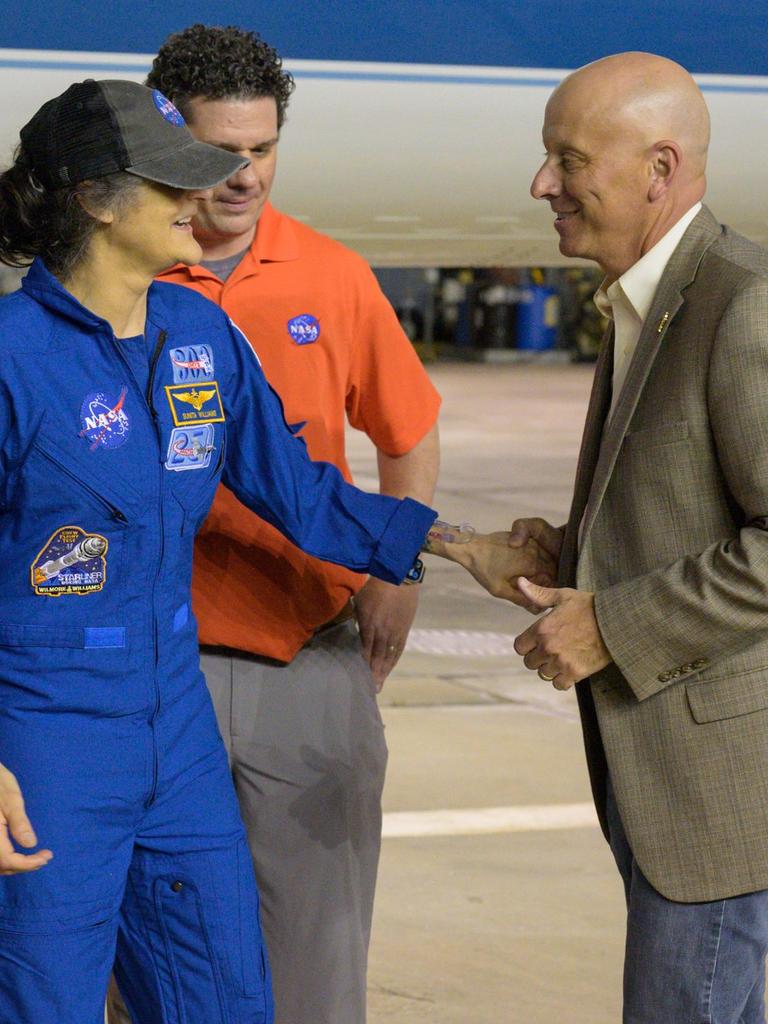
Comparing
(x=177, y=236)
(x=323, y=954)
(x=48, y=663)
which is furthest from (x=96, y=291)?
(x=323, y=954)

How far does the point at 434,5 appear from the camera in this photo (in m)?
4.91

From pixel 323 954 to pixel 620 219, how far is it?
4.59 feet

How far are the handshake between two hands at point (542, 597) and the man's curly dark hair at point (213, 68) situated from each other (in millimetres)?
843

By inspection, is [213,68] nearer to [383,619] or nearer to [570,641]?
[383,619]

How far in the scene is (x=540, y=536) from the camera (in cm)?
263

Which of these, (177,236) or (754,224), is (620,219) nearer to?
(177,236)

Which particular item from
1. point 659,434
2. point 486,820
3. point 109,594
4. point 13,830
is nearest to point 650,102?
point 659,434

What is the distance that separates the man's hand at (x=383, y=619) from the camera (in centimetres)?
286

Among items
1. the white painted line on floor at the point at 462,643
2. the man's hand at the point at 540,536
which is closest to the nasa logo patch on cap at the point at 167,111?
the man's hand at the point at 540,536

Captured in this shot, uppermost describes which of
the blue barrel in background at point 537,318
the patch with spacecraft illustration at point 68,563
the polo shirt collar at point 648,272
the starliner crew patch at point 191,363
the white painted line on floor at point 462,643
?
the polo shirt collar at point 648,272

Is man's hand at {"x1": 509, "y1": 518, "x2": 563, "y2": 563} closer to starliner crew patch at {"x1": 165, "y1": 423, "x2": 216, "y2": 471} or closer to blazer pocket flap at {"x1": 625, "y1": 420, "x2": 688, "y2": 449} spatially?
blazer pocket flap at {"x1": 625, "y1": 420, "x2": 688, "y2": 449}

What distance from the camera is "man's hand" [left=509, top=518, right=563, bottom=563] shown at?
2.62m

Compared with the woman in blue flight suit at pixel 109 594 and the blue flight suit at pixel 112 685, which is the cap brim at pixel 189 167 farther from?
the blue flight suit at pixel 112 685

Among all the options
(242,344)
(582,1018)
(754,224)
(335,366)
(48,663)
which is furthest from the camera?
(754,224)
